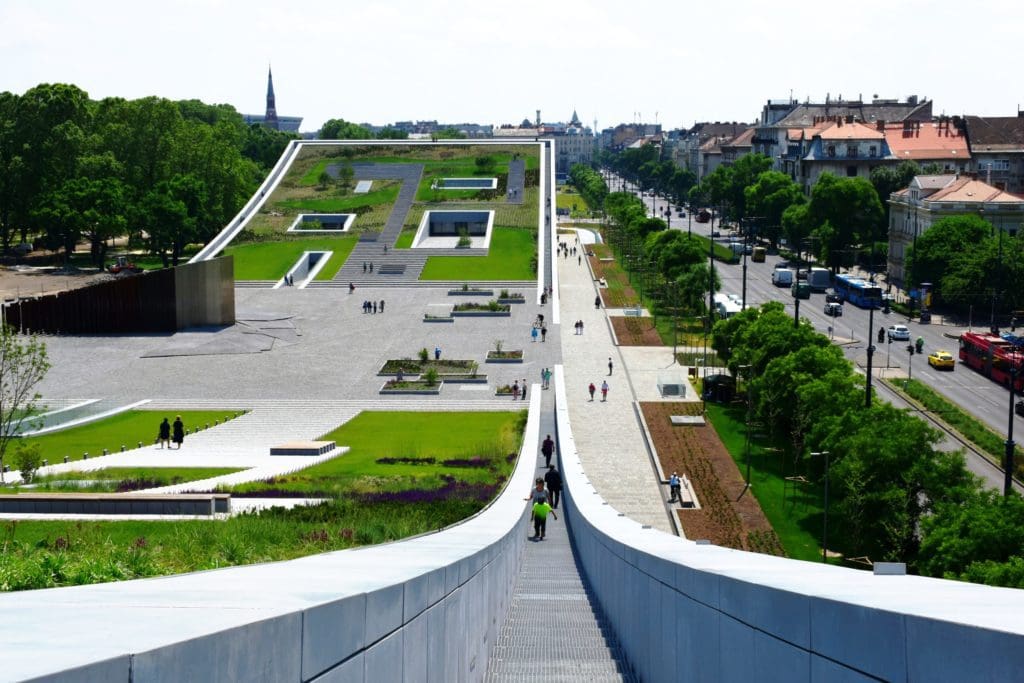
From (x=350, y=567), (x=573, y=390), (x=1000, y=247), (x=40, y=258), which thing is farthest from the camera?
(x=40, y=258)

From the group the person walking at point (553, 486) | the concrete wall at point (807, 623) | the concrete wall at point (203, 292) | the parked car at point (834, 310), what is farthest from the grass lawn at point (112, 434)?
the parked car at point (834, 310)

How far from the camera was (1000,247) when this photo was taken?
200 ft

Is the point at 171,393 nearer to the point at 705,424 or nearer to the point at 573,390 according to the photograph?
the point at 573,390

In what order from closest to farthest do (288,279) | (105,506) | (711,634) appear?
(711,634) < (105,506) < (288,279)

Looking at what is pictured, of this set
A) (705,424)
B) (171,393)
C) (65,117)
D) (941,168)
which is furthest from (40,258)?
(941,168)

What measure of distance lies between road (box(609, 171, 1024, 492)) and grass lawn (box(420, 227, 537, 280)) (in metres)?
12.3

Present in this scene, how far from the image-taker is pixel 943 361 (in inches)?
2037

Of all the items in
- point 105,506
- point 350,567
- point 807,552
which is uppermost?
point 350,567

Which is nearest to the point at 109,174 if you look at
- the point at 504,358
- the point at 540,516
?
the point at 504,358

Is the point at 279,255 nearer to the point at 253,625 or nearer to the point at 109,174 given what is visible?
the point at 109,174

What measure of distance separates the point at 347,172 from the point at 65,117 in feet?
65.3

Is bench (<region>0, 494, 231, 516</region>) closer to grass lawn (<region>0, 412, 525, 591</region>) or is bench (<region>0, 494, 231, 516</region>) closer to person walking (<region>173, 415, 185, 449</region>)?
grass lawn (<region>0, 412, 525, 591</region>)

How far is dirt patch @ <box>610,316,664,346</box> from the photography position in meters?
58.5

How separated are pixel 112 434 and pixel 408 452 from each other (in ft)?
30.9
